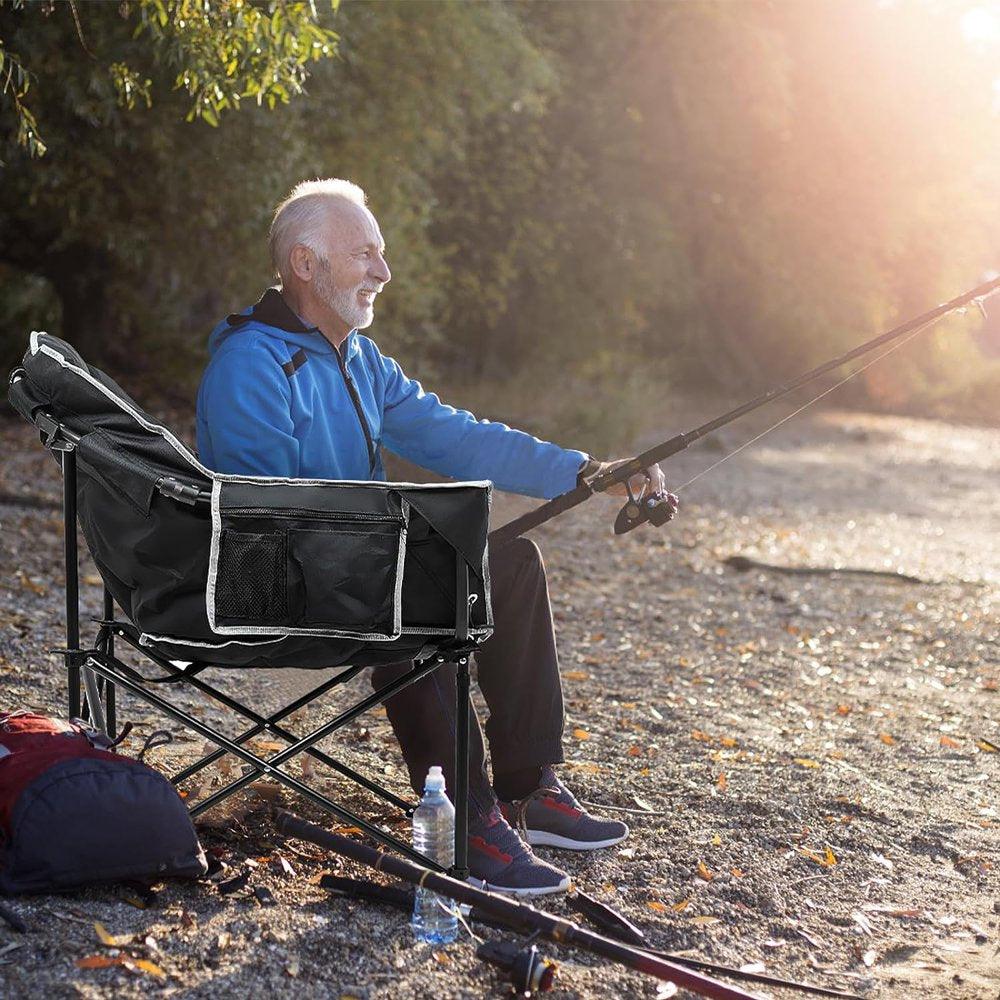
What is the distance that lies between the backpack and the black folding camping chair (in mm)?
188

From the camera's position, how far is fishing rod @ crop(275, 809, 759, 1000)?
283 centimetres

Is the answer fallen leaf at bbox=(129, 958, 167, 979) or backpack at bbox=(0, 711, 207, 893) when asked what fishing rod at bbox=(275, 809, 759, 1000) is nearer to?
backpack at bbox=(0, 711, 207, 893)

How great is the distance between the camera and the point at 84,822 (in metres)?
2.98

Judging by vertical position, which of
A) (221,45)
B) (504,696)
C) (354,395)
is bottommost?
(504,696)

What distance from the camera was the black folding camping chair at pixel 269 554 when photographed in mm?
2914

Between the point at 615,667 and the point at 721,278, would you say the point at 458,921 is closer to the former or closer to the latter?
the point at 615,667

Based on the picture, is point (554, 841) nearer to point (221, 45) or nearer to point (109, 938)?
point (109, 938)

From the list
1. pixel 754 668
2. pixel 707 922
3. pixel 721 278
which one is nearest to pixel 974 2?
pixel 721 278

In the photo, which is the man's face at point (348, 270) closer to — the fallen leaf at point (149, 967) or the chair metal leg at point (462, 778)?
the chair metal leg at point (462, 778)

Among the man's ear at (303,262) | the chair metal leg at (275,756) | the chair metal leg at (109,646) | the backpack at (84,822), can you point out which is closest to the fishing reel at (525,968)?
the chair metal leg at (275,756)

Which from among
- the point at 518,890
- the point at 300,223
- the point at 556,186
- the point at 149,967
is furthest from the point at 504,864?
the point at 556,186

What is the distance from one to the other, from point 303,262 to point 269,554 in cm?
101

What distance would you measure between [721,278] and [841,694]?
68.8ft

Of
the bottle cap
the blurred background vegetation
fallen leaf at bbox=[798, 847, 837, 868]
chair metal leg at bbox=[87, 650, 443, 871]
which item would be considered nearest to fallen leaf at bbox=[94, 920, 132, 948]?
chair metal leg at bbox=[87, 650, 443, 871]
